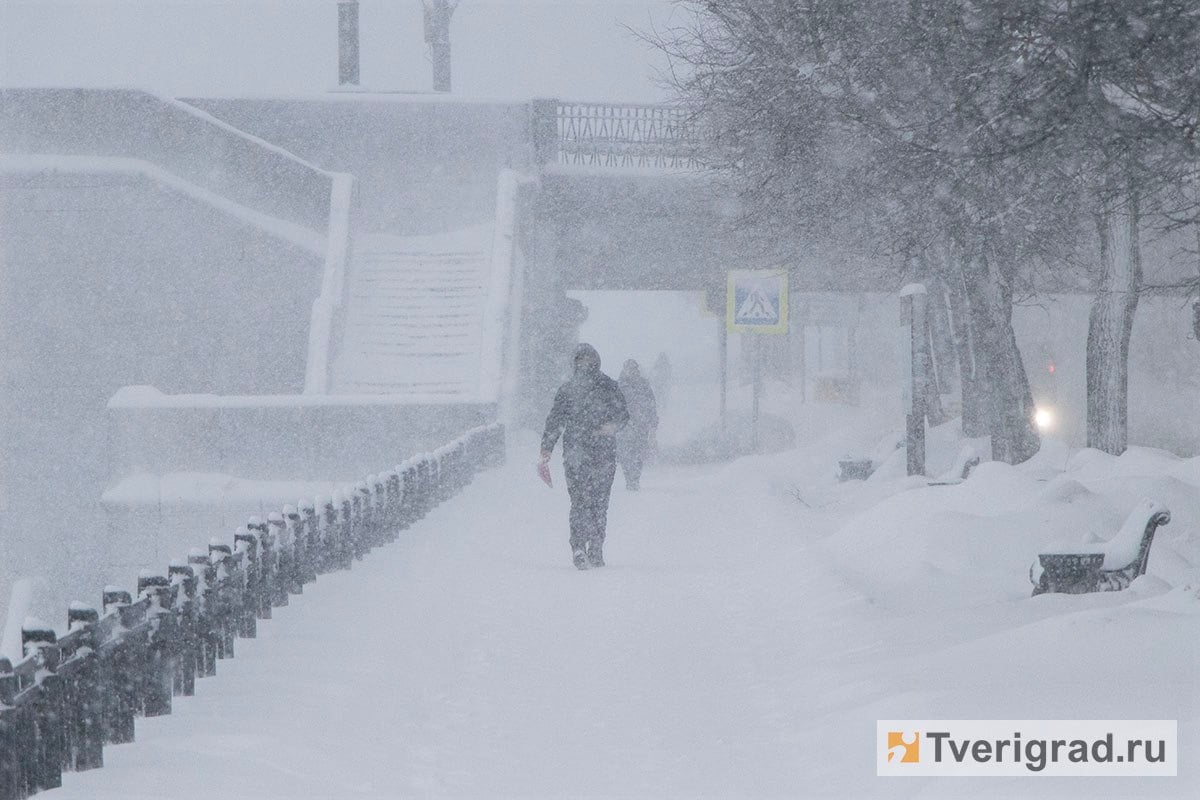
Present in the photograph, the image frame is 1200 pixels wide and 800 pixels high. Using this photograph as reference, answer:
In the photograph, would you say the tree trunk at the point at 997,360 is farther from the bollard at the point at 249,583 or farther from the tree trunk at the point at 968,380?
the bollard at the point at 249,583

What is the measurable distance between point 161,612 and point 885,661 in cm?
337

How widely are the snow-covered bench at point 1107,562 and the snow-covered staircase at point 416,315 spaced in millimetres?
16640

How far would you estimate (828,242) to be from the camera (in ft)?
77.4

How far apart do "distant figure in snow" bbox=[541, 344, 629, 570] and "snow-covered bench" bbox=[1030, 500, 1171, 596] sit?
13.4ft

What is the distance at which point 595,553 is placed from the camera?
12.4m

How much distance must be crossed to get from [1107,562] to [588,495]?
179 inches

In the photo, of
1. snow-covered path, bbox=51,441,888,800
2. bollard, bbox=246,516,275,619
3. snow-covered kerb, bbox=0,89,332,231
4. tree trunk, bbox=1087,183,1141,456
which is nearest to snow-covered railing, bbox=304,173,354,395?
snow-covered kerb, bbox=0,89,332,231

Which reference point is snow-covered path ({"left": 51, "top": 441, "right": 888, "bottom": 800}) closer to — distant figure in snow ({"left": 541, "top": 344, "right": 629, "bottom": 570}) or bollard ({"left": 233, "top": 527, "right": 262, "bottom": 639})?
bollard ({"left": 233, "top": 527, "right": 262, "bottom": 639})

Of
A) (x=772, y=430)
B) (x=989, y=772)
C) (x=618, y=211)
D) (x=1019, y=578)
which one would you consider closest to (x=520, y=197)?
(x=618, y=211)

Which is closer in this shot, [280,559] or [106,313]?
[280,559]

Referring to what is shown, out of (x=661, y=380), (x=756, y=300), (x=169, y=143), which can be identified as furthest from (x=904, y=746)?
(x=661, y=380)

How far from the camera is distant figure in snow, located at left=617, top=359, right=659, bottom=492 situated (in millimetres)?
20672

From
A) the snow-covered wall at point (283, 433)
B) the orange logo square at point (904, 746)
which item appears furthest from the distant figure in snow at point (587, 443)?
the snow-covered wall at point (283, 433)

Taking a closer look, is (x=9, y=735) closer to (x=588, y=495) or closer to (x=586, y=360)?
(x=588, y=495)
